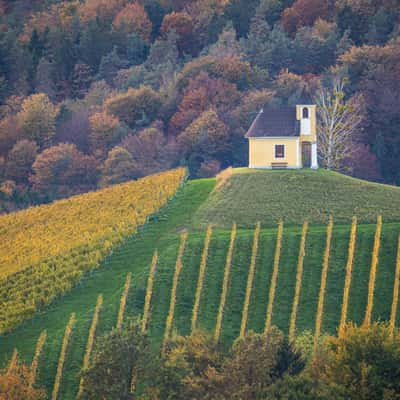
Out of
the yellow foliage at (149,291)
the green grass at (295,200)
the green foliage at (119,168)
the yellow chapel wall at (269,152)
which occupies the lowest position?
the green foliage at (119,168)

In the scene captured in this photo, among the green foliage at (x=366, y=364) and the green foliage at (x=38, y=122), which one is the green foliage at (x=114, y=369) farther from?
the green foliage at (x=38, y=122)

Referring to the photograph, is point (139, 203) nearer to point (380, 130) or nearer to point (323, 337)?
point (323, 337)

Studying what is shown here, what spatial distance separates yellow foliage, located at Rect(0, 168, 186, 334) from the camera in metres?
62.2

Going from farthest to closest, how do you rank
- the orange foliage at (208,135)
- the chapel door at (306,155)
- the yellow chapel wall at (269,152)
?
the orange foliage at (208,135) → the chapel door at (306,155) → the yellow chapel wall at (269,152)

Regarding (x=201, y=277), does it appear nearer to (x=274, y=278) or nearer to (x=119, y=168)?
(x=274, y=278)

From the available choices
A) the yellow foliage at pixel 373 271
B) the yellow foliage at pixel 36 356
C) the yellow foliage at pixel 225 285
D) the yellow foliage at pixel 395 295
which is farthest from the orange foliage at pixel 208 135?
the yellow foliage at pixel 36 356

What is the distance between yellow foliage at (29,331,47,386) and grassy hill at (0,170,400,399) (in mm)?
308

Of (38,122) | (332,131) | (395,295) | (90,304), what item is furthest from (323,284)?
(38,122)

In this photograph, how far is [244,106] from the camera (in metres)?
106

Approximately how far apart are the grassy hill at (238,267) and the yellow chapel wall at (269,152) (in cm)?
146

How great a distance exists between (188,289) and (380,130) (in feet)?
157

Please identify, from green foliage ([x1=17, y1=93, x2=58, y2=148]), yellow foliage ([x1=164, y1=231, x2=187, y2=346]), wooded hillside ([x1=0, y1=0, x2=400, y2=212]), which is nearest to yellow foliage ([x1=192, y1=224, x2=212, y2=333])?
yellow foliage ([x1=164, y1=231, x2=187, y2=346])

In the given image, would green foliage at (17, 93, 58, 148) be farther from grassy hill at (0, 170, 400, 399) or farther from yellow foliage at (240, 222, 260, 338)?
yellow foliage at (240, 222, 260, 338)

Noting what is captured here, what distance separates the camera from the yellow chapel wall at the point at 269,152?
75.2m
